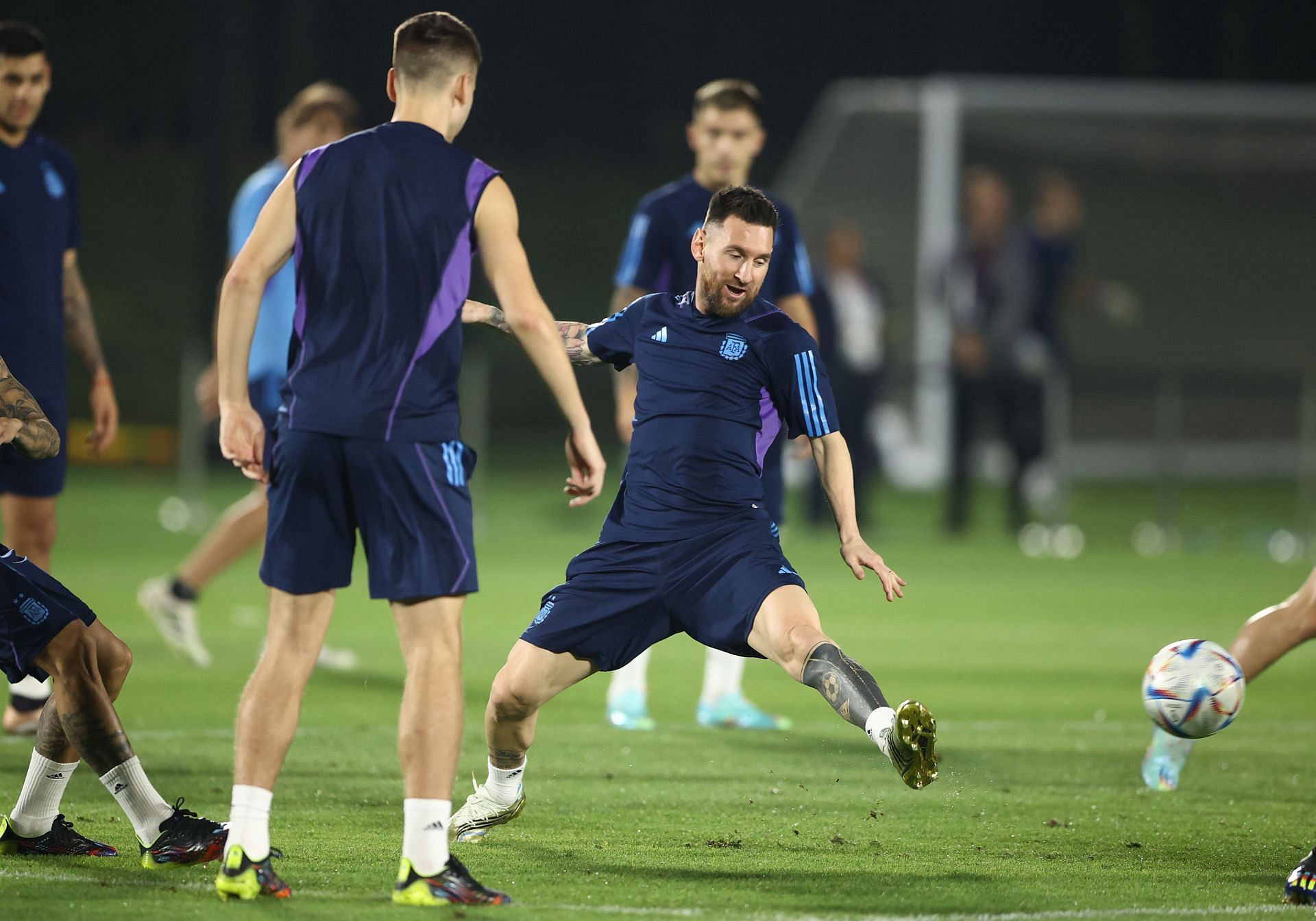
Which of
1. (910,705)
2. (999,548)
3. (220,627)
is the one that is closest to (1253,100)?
(999,548)

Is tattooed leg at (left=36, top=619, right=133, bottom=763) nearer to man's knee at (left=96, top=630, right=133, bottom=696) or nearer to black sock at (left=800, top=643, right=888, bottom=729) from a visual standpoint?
man's knee at (left=96, top=630, right=133, bottom=696)

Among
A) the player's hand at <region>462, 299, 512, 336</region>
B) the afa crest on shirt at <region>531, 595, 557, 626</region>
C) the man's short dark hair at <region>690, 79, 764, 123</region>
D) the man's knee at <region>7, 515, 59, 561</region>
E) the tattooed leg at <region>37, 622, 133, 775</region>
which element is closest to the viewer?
the tattooed leg at <region>37, 622, 133, 775</region>

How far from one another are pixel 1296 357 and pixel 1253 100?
9.89 feet

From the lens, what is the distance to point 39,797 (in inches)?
197

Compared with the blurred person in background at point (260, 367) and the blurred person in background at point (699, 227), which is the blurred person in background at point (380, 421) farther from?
the blurred person in background at point (260, 367)

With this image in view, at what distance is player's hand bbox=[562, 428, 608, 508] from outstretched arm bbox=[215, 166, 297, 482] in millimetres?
774

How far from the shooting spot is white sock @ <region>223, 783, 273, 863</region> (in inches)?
173

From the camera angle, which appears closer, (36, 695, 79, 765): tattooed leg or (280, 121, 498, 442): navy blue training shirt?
(280, 121, 498, 442): navy blue training shirt

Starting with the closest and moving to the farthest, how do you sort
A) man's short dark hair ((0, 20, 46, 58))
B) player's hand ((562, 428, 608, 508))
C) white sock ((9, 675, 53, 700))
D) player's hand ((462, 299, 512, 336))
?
player's hand ((562, 428, 608, 508))
player's hand ((462, 299, 512, 336))
man's short dark hair ((0, 20, 46, 58))
white sock ((9, 675, 53, 700))

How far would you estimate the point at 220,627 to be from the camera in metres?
10.5

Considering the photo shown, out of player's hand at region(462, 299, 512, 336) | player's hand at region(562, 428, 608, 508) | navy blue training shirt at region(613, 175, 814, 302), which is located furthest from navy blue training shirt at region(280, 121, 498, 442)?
navy blue training shirt at region(613, 175, 814, 302)

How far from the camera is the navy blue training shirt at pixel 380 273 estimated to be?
4.41 m

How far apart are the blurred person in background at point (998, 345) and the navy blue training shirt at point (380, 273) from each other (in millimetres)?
A: 11628

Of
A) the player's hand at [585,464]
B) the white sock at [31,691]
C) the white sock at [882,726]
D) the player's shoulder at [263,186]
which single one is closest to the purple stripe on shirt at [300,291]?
the player's hand at [585,464]
